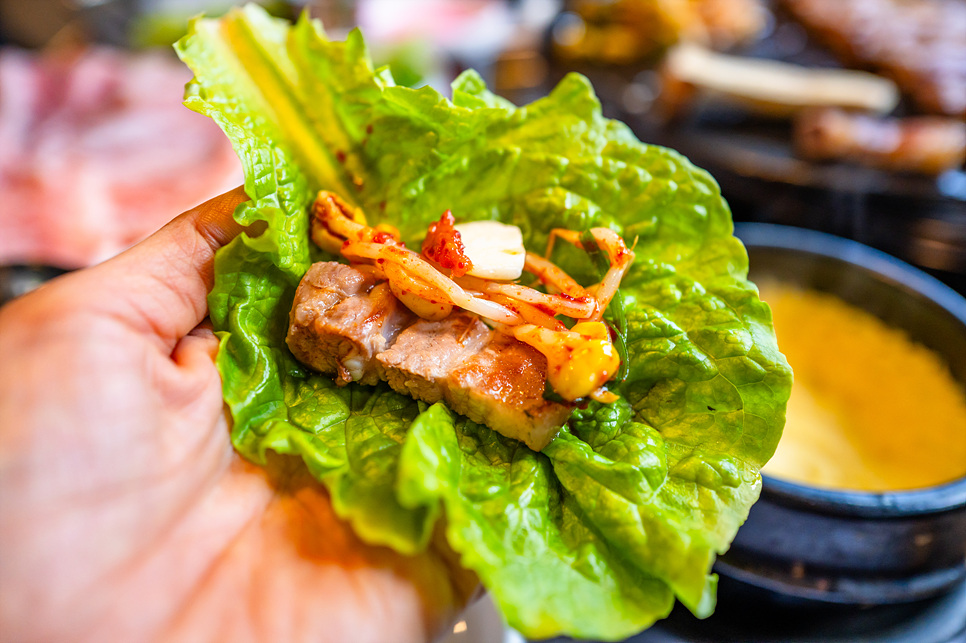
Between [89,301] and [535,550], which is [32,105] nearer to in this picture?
[89,301]

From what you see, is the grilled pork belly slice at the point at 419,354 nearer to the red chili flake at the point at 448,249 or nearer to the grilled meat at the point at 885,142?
the red chili flake at the point at 448,249

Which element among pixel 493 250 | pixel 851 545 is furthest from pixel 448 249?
pixel 851 545

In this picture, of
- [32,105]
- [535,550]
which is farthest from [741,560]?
[32,105]

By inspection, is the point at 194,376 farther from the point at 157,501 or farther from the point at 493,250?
the point at 493,250

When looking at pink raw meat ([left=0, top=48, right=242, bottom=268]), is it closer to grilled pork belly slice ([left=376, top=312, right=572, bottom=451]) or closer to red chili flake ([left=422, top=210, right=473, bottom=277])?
red chili flake ([left=422, top=210, right=473, bottom=277])

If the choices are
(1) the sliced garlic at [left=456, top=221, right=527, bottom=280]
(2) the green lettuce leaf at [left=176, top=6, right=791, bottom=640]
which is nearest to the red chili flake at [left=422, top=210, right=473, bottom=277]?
(1) the sliced garlic at [left=456, top=221, right=527, bottom=280]

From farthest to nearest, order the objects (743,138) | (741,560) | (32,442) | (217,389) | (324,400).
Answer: (743,138)
(741,560)
(324,400)
(217,389)
(32,442)

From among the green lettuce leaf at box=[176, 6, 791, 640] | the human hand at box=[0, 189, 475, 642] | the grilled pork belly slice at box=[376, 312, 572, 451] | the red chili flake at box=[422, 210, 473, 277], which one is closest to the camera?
the human hand at box=[0, 189, 475, 642]
